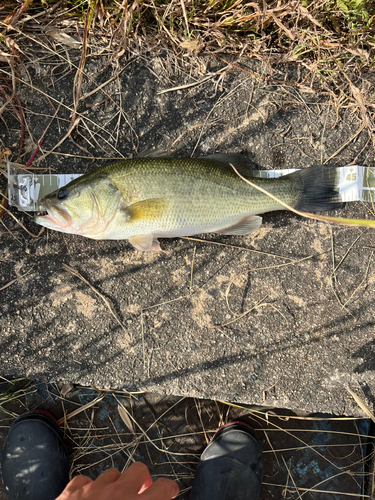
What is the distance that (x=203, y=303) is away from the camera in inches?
114

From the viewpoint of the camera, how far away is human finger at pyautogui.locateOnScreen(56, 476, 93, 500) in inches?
97.0

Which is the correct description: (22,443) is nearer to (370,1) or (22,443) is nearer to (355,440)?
(355,440)

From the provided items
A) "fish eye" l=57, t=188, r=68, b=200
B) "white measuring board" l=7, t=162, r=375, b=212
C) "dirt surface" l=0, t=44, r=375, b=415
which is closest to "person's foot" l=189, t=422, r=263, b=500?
"dirt surface" l=0, t=44, r=375, b=415

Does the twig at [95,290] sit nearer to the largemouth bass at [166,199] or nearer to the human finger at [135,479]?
the largemouth bass at [166,199]

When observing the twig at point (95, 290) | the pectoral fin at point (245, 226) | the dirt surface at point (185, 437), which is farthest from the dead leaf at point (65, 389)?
the pectoral fin at point (245, 226)

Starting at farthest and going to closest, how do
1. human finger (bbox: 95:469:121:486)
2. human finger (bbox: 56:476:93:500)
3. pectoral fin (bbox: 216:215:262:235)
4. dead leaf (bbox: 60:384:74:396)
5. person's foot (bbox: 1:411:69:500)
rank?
dead leaf (bbox: 60:384:74:396)
person's foot (bbox: 1:411:69:500)
pectoral fin (bbox: 216:215:262:235)
human finger (bbox: 95:469:121:486)
human finger (bbox: 56:476:93:500)

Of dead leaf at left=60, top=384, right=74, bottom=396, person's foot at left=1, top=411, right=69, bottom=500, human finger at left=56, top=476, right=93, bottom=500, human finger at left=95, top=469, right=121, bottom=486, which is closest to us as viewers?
human finger at left=56, top=476, right=93, bottom=500

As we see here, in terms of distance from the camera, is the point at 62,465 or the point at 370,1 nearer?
the point at 370,1

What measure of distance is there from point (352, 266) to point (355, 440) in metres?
1.69

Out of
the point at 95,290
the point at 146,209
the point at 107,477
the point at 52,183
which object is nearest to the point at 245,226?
the point at 146,209

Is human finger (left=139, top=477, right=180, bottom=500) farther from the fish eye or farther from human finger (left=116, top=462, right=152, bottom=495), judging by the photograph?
the fish eye

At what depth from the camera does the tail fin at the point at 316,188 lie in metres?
2.76

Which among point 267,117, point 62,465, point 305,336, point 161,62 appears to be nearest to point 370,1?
point 267,117

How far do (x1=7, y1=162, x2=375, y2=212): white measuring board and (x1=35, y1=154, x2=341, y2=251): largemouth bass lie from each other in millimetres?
338
